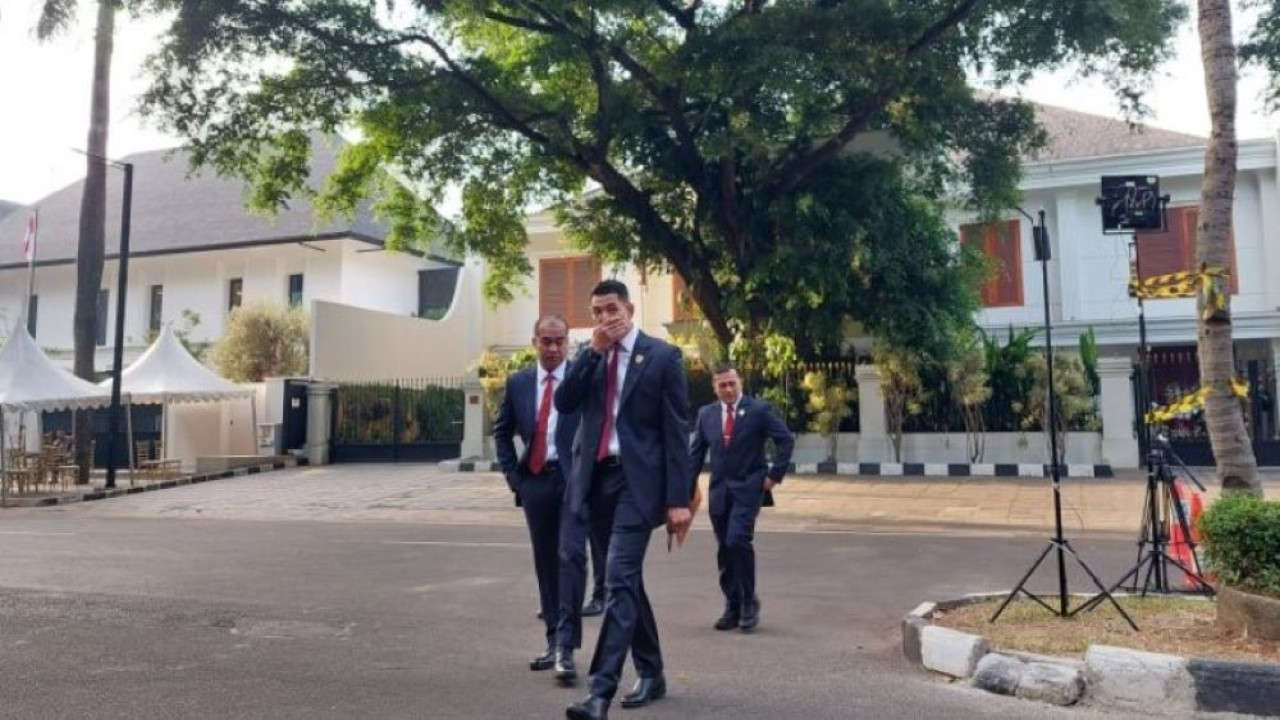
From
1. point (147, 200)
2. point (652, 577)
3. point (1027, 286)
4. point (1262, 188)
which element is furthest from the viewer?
point (147, 200)

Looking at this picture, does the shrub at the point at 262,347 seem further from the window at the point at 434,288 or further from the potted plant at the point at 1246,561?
the potted plant at the point at 1246,561

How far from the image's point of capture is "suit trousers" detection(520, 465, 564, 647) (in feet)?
17.8

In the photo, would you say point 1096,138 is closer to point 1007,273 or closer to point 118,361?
point 1007,273

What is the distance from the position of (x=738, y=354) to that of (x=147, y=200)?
26995 millimetres

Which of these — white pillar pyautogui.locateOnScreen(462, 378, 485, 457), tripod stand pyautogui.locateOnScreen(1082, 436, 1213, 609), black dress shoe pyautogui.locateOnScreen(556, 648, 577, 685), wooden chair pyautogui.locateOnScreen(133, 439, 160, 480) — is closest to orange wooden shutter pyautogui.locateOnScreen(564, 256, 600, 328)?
white pillar pyautogui.locateOnScreen(462, 378, 485, 457)

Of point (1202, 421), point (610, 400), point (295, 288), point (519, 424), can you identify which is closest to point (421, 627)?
point (519, 424)

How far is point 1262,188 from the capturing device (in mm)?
22172

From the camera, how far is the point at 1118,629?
5461 mm

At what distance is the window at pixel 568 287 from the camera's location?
27.3 meters

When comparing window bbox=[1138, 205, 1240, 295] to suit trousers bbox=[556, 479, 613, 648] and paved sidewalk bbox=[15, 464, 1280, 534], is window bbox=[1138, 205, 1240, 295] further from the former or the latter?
suit trousers bbox=[556, 479, 613, 648]

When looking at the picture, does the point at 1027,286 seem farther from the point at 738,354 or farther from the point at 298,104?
the point at 298,104

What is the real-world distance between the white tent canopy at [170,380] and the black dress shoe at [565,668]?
60.6 feet

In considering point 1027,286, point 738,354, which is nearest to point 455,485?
point 738,354

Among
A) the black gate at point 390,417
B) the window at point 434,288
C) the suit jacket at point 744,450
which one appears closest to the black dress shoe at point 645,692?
the suit jacket at point 744,450
